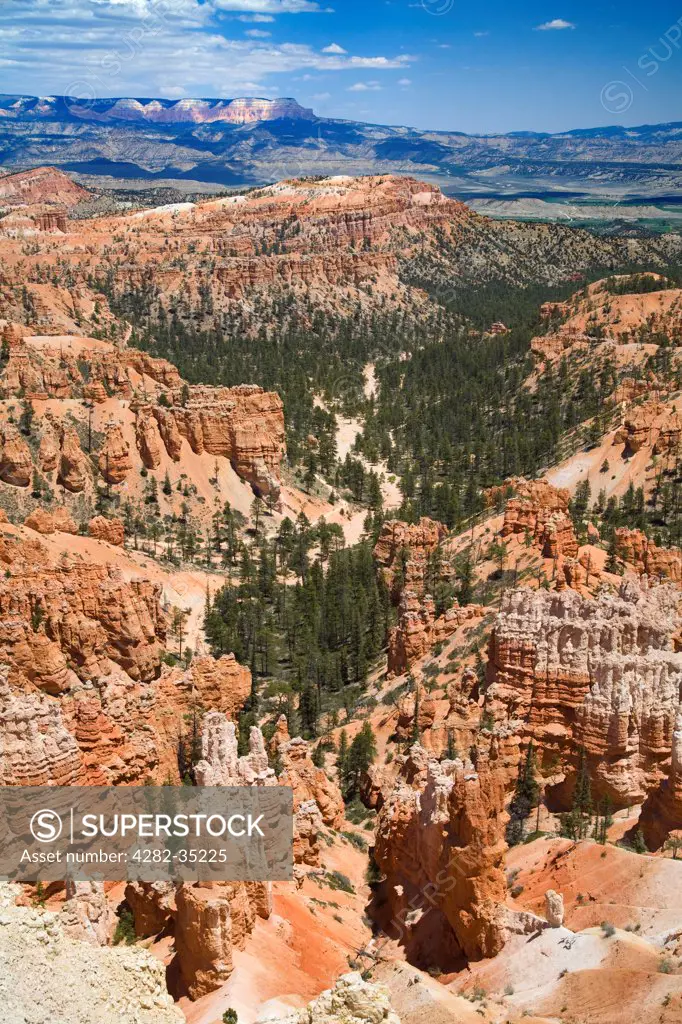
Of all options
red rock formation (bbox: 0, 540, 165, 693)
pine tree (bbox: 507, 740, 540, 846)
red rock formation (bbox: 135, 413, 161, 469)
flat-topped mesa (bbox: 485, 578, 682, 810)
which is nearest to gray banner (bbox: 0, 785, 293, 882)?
pine tree (bbox: 507, 740, 540, 846)

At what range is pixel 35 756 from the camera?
81.8ft

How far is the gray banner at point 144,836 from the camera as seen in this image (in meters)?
22.2

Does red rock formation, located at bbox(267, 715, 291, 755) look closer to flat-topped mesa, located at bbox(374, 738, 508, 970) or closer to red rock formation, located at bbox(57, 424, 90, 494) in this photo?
flat-topped mesa, located at bbox(374, 738, 508, 970)

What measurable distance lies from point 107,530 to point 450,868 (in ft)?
136

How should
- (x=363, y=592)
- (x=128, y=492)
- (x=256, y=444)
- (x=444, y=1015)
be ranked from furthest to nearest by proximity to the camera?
(x=256, y=444) < (x=128, y=492) < (x=363, y=592) < (x=444, y=1015)

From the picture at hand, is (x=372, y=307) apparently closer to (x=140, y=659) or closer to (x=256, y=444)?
(x=256, y=444)

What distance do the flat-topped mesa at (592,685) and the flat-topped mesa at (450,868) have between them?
6259mm

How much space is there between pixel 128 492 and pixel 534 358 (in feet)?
198

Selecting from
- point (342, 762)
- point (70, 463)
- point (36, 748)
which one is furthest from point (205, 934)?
point (70, 463)

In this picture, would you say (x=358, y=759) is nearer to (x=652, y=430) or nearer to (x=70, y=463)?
(x=70, y=463)

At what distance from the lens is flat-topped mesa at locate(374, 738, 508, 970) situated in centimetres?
2356

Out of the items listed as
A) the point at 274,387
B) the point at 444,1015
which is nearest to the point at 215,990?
the point at 444,1015

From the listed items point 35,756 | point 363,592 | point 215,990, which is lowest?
point 363,592

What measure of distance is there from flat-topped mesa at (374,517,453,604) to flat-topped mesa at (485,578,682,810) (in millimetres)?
20264
